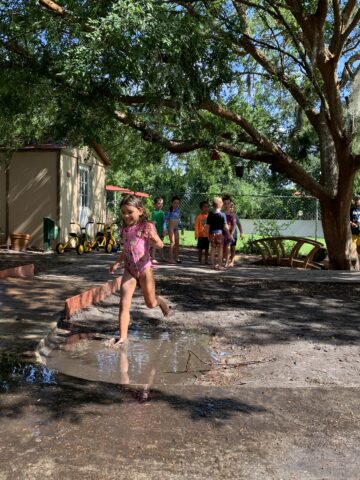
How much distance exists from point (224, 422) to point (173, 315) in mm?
3668

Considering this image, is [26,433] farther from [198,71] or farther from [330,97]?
[330,97]

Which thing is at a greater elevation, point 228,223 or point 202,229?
point 228,223

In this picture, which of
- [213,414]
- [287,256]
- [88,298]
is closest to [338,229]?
[287,256]

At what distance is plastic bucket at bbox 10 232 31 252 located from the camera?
16.2 m

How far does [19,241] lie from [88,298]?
9.70m

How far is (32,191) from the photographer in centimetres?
1694

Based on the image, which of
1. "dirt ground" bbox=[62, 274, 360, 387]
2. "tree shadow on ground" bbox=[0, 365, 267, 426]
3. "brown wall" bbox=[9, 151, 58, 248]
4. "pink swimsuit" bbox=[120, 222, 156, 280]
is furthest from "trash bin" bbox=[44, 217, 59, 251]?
"tree shadow on ground" bbox=[0, 365, 267, 426]

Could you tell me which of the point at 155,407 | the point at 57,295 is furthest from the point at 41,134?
the point at 155,407

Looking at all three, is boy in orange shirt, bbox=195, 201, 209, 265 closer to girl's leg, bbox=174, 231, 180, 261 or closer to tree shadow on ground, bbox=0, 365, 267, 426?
girl's leg, bbox=174, 231, 180, 261

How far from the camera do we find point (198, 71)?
33.4 ft

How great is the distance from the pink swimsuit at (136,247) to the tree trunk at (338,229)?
8930mm

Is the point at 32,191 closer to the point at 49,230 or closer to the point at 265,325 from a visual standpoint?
the point at 49,230

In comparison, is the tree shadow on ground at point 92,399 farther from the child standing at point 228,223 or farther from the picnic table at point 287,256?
the picnic table at point 287,256

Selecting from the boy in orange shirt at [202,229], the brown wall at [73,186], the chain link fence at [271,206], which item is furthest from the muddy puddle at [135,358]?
the chain link fence at [271,206]
